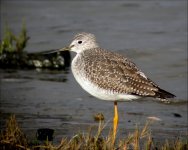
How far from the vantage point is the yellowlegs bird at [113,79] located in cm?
716

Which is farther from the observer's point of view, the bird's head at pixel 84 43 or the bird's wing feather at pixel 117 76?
the bird's head at pixel 84 43

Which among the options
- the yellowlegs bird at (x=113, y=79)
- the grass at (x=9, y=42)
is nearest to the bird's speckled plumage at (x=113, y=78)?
the yellowlegs bird at (x=113, y=79)

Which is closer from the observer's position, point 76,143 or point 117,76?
point 76,143

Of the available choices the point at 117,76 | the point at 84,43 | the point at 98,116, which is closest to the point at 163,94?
the point at 117,76

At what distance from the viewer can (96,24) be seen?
15375mm

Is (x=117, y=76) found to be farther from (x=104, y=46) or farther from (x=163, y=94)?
(x=104, y=46)

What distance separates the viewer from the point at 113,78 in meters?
7.27

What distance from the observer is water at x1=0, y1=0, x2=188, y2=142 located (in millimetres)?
8641

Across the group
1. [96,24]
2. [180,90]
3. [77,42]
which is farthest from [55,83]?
[96,24]

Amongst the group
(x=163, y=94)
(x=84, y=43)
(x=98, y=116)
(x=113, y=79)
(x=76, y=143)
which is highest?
(x=84, y=43)

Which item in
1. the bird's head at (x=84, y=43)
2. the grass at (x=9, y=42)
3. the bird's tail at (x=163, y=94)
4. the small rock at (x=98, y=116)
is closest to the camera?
the bird's tail at (x=163, y=94)

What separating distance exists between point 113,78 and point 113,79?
0.02 m

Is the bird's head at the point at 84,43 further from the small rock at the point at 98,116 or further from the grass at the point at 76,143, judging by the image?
the grass at the point at 76,143

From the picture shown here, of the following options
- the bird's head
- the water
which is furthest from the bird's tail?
the bird's head
